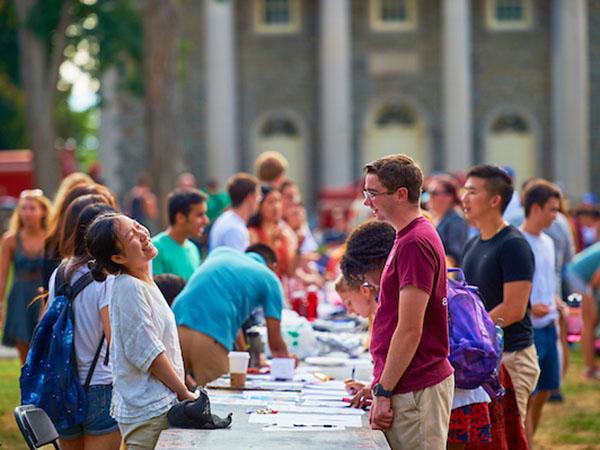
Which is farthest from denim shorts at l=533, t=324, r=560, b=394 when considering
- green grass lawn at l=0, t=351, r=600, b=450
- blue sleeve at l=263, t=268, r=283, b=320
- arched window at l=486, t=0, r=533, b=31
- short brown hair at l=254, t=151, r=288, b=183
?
arched window at l=486, t=0, r=533, b=31

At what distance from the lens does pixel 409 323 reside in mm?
4852

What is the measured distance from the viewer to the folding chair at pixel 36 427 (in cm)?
519

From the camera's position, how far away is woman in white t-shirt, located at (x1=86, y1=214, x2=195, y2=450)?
5012 mm

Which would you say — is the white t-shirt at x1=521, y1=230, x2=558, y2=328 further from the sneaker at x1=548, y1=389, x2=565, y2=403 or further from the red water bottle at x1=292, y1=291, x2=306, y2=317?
the sneaker at x1=548, y1=389, x2=565, y2=403

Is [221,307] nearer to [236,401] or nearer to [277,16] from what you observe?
[236,401]

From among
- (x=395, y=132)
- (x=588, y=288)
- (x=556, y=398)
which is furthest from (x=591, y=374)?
(x=395, y=132)

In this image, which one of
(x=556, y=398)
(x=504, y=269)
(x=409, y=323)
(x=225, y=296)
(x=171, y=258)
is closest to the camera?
(x=409, y=323)

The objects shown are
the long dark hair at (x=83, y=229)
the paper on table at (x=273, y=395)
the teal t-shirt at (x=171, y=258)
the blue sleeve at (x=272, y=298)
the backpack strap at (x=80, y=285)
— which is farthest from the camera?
the teal t-shirt at (x=171, y=258)

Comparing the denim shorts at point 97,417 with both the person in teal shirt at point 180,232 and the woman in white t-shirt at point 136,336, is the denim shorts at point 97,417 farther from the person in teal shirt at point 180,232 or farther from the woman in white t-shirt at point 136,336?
the person in teal shirt at point 180,232

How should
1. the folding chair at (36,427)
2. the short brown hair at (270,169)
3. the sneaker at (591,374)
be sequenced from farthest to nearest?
the sneaker at (591,374), the short brown hair at (270,169), the folding chair at (36,427)

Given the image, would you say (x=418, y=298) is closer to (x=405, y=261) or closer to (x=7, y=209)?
(x=405, y=261)

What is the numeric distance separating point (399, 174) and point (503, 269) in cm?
A: 185

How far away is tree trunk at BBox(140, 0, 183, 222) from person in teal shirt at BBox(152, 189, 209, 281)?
27.0 ft

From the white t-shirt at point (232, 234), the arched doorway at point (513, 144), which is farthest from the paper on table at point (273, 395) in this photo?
the arched doorway at point (513, 144)
